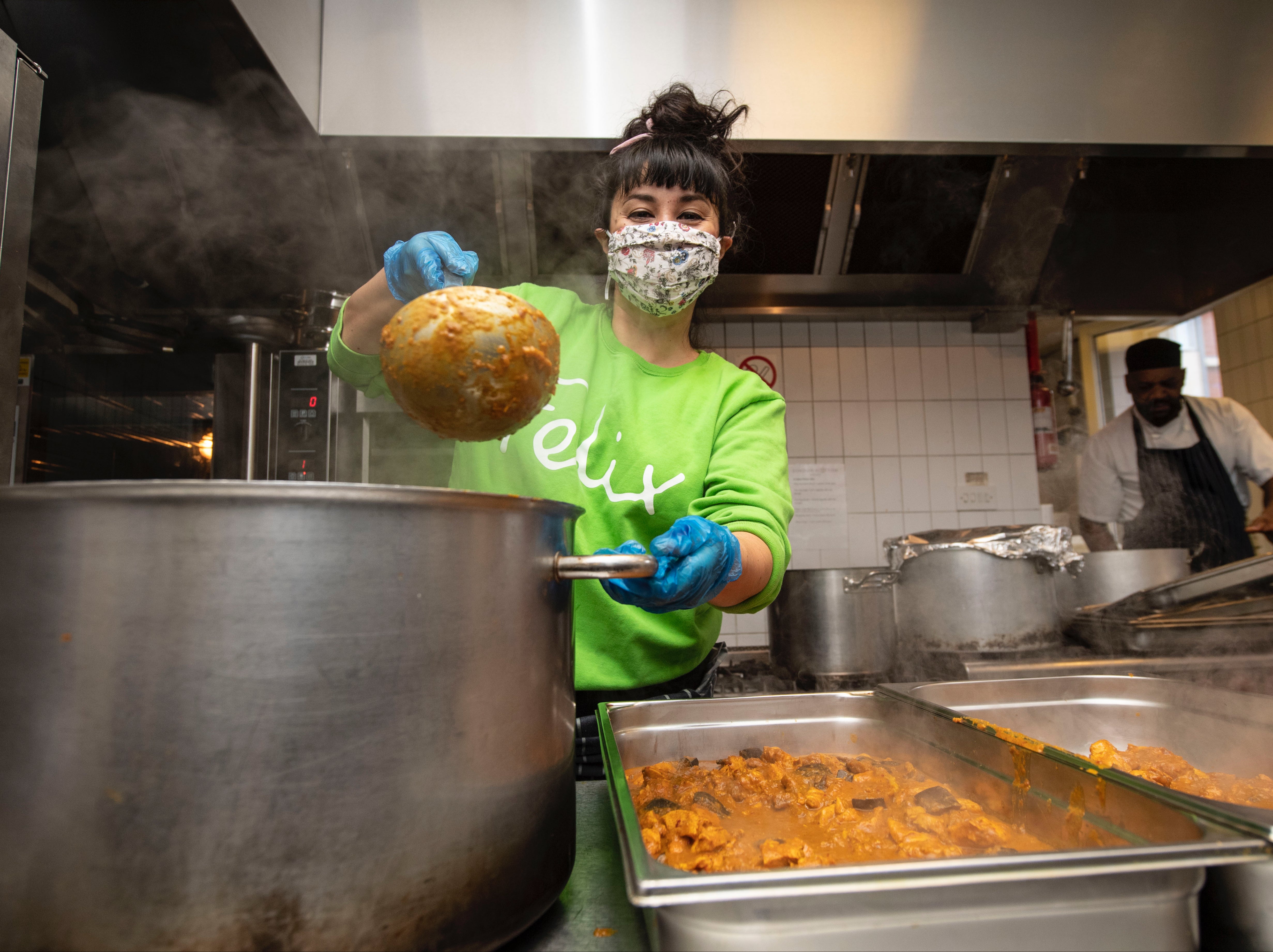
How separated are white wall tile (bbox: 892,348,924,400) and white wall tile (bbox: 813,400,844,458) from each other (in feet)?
0.97

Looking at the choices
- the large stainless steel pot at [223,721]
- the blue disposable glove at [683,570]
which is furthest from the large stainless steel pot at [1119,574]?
the large stainless steel pot at [223,721]

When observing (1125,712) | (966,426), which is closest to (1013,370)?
(966,426)

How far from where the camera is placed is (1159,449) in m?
2.93

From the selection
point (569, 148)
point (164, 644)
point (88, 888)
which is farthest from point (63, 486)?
point (569, 148)

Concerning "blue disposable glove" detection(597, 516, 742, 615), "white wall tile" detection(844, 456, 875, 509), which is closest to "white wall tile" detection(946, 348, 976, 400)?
"white wall tile" detection(844, 456, 875, 509)

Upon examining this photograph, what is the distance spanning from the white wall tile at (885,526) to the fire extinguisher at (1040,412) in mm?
695

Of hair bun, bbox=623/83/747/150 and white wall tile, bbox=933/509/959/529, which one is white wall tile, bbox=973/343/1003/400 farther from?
hair bun, bbox=623/83/747/150

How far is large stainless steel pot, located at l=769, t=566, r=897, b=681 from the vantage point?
80.0 inches

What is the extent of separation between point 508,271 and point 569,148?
55 cm

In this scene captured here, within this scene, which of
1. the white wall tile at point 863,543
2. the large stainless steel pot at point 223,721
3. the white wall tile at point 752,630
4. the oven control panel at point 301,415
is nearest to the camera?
the large stainless steel pot at point 223,721

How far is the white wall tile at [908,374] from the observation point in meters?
3.06

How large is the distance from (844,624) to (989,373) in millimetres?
1696

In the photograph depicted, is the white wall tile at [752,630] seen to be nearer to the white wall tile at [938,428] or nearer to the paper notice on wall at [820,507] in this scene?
the paper notice on wall at [820,507]

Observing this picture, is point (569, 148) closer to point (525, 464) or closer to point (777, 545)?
point (525, 464)
